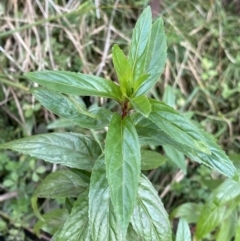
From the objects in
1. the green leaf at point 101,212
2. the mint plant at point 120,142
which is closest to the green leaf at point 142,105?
the mint plant at point 120,142

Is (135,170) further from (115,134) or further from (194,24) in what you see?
(194,24)

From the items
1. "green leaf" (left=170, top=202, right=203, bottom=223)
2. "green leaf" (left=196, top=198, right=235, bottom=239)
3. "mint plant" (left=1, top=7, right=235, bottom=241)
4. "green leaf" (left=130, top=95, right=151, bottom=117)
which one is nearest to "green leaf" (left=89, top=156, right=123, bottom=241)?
"mint plant" (left=1, top=7, right=235, bottom=241)

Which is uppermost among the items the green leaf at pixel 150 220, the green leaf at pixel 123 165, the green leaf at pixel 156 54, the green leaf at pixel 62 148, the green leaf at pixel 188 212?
the green leaf at pixel 156 54

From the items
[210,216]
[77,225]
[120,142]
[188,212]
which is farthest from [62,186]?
[188,212]

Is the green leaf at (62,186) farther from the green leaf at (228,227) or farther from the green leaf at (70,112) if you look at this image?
the green leaf at (228,227)

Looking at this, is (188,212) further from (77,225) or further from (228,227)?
(77,225)

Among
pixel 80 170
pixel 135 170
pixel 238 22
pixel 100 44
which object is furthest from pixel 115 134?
pixel 238 22
